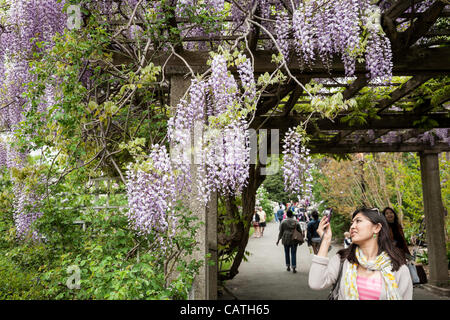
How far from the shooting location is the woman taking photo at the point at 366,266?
164 cm

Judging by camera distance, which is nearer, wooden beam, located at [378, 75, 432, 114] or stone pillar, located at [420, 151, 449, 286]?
wooden beam, located at [378, 75, 432, 114]

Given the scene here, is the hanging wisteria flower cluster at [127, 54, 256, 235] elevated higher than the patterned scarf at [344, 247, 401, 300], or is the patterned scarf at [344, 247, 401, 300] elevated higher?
the hanging wisteria flower cluster at [127, 54, 256, 235]

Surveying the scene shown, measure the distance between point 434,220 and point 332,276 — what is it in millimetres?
4788


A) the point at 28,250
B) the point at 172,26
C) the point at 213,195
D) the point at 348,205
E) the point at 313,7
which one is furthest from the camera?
the point at 348,205

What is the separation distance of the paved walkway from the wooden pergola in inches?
23.0

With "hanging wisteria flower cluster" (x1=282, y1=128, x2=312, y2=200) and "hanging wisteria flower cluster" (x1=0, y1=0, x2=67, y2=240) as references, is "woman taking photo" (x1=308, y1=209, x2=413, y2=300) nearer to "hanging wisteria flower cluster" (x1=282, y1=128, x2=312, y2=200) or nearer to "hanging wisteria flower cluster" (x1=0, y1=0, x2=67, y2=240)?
"hanging wisteria flower cluster" (x1=282, y1=128, x2=312, y2=200)

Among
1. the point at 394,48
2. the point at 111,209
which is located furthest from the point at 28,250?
the point at 394,48

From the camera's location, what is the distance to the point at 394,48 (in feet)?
8.83

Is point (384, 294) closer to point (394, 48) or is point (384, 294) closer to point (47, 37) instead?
point (394, 48)

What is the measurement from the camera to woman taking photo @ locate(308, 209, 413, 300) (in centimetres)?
164

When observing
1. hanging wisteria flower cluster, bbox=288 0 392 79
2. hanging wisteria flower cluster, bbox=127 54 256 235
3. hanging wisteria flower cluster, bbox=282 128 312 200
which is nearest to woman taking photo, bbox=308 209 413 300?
hanging wisteria flower cluster, bbox=282 128 312 200

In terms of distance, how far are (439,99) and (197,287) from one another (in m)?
3.12

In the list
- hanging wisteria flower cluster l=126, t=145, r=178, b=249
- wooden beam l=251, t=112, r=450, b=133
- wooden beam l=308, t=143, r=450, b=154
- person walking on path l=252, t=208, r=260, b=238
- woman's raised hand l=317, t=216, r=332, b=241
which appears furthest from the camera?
person walking on path l=252, t=208, r=260, b=238

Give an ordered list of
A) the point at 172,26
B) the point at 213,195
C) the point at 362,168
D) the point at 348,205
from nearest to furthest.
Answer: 1. the point at 172,26
2. the point at 213,195
3. the point at 362,168
4. the point at 348,205
